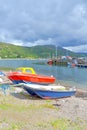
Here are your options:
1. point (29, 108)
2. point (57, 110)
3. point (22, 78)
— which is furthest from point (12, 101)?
point (22, 78)

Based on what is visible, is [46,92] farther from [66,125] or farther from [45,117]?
[66,125]

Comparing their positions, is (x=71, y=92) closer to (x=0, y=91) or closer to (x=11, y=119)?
(x=0, y=91)

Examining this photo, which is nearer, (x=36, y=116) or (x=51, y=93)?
(x=36, y=116)

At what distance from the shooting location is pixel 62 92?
86.0ft

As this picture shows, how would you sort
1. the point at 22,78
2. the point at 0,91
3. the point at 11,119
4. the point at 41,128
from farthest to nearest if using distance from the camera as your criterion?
the point at 22,78 < the point at 0,91 < the point at 11,119 < the point at 41,128

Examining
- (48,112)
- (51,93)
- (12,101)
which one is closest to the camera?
(48,112)

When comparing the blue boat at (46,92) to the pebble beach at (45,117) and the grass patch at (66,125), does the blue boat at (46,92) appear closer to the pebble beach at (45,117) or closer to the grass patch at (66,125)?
the pebble beach at (45,117)

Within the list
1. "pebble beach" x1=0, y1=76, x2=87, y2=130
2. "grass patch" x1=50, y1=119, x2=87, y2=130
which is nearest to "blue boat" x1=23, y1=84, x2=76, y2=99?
"pebble beach" x1=0, y1=76, x2=87, y2=130

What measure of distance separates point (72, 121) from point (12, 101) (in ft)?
27.4

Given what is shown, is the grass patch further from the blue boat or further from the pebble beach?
the blue boat

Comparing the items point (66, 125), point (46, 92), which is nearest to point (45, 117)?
point (66, 125)

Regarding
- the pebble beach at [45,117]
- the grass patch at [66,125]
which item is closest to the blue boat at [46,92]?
the pebble beach at [45,117]

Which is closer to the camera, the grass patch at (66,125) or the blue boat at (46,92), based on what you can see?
the grass patch at (66,125)

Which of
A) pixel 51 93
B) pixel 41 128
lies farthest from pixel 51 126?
pixel 51 93
